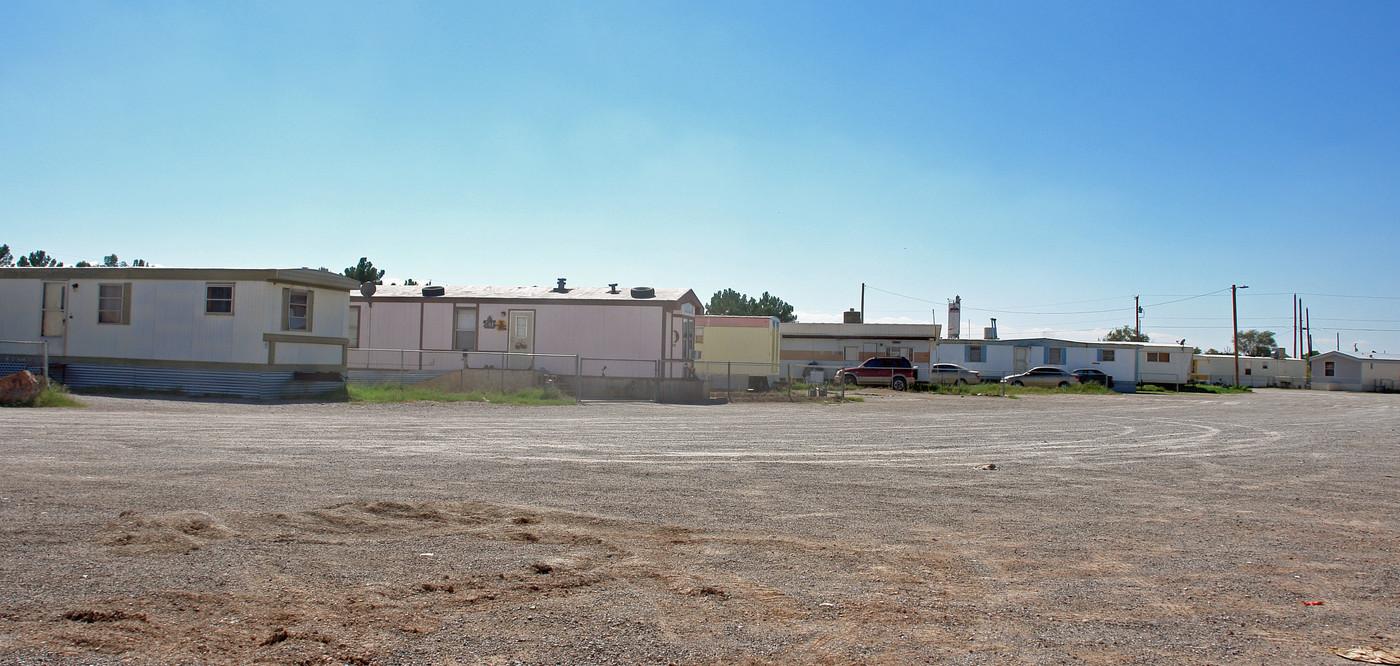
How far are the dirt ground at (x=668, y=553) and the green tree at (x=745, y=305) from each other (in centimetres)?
7651

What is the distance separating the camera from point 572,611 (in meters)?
4.62

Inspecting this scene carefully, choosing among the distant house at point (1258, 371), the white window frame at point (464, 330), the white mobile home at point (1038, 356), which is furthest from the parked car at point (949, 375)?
the distant house at point (1258, 371)

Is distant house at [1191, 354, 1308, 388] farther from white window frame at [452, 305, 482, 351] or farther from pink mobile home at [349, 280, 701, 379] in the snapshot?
white window frame at [452, 305, 482, 351]

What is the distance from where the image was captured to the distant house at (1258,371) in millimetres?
63969

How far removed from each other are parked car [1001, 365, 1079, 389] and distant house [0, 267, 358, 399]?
3055cm

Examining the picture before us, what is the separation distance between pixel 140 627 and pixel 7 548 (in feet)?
6.44

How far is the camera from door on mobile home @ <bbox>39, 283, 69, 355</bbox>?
2183cm

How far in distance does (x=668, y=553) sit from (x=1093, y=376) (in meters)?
42.1

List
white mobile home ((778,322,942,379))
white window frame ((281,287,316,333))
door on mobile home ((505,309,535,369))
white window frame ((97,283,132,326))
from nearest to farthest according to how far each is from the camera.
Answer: white window frame ((281,287,316,333)), white window frame ((97,283,132,326)), door on mobile home ((505,309,535,369)), white mobile home ((778,322,942,379))

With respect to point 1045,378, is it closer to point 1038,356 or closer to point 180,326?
point 1038,356

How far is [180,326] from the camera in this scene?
21.1 metres

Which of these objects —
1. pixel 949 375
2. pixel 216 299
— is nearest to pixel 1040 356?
pixel 949 375

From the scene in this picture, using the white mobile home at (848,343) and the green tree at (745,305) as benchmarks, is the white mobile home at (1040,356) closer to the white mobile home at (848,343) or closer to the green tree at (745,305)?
the white mobile home at (848,343)

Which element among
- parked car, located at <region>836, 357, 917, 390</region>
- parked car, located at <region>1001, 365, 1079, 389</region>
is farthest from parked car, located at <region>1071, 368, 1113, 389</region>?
parked car, located at <region>836, 357, 917, 390</region>
